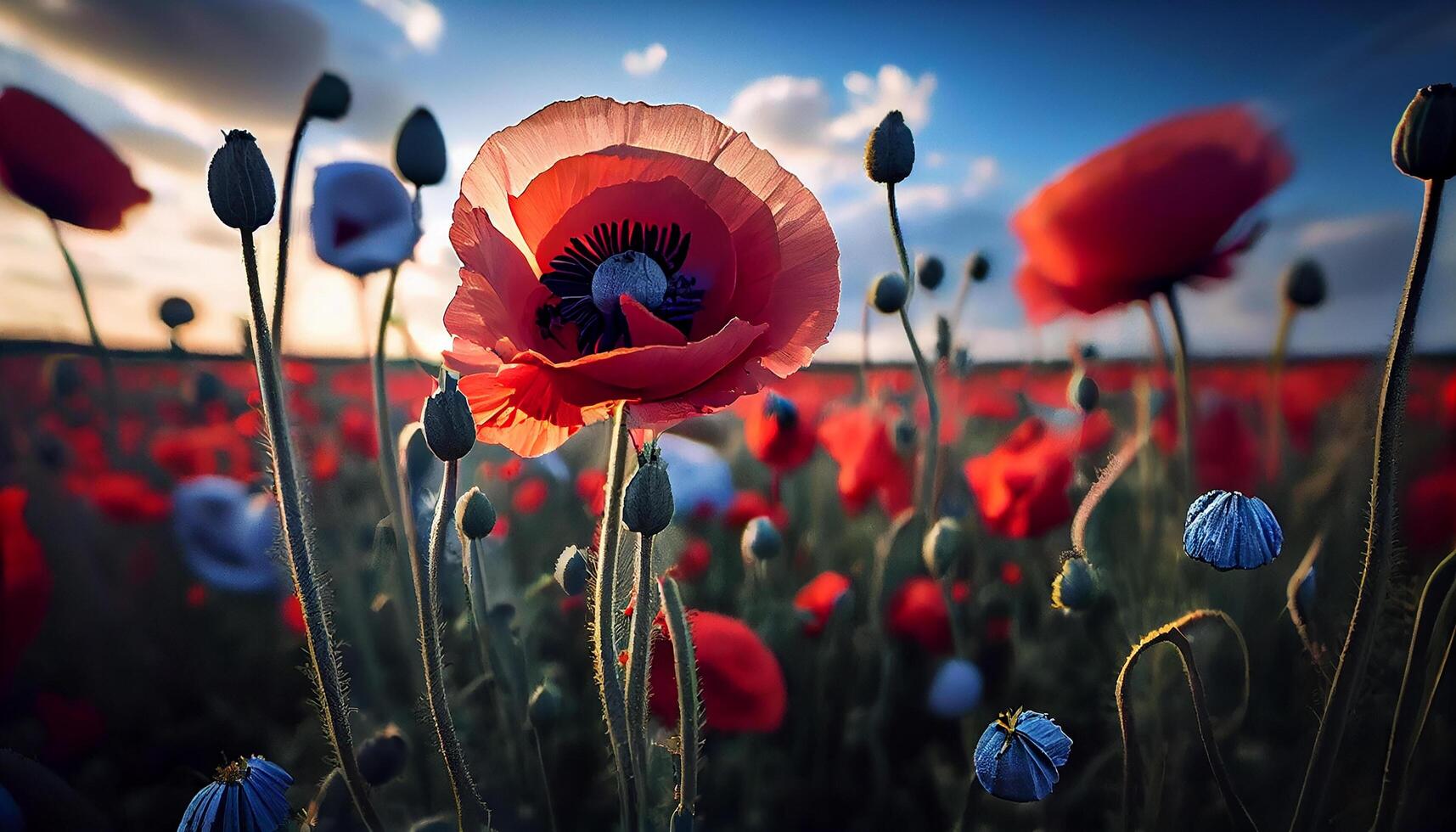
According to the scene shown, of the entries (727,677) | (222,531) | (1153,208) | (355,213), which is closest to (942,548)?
(727,677)

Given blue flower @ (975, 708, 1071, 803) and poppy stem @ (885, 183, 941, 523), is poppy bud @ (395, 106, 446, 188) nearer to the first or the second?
poppy stem @ (885, 183, 941, 523)

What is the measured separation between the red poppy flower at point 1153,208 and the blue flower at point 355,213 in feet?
2.41

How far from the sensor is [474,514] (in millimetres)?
571

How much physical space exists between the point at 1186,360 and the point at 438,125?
2.82 ft

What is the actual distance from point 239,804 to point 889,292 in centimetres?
75

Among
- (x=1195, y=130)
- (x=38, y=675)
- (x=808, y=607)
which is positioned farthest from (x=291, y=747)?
(x=1195, y=130)

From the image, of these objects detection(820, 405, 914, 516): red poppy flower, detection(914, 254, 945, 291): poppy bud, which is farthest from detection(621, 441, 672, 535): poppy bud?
detection(914, 254, 945, 291): poppy bud

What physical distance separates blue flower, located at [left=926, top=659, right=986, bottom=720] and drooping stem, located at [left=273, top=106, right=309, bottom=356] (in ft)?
2.68

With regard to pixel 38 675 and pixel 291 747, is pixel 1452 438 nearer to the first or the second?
pixel 291 747

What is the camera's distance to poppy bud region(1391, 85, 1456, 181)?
433 mm

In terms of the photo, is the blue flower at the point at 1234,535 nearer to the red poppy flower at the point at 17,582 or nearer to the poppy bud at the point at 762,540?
the poppy bud at the point at 762,540

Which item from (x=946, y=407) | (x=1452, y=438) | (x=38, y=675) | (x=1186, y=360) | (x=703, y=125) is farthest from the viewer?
(x=1452, y=438)

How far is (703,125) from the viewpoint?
52cm

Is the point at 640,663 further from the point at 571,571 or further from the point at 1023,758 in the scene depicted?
the point at 1023,758
